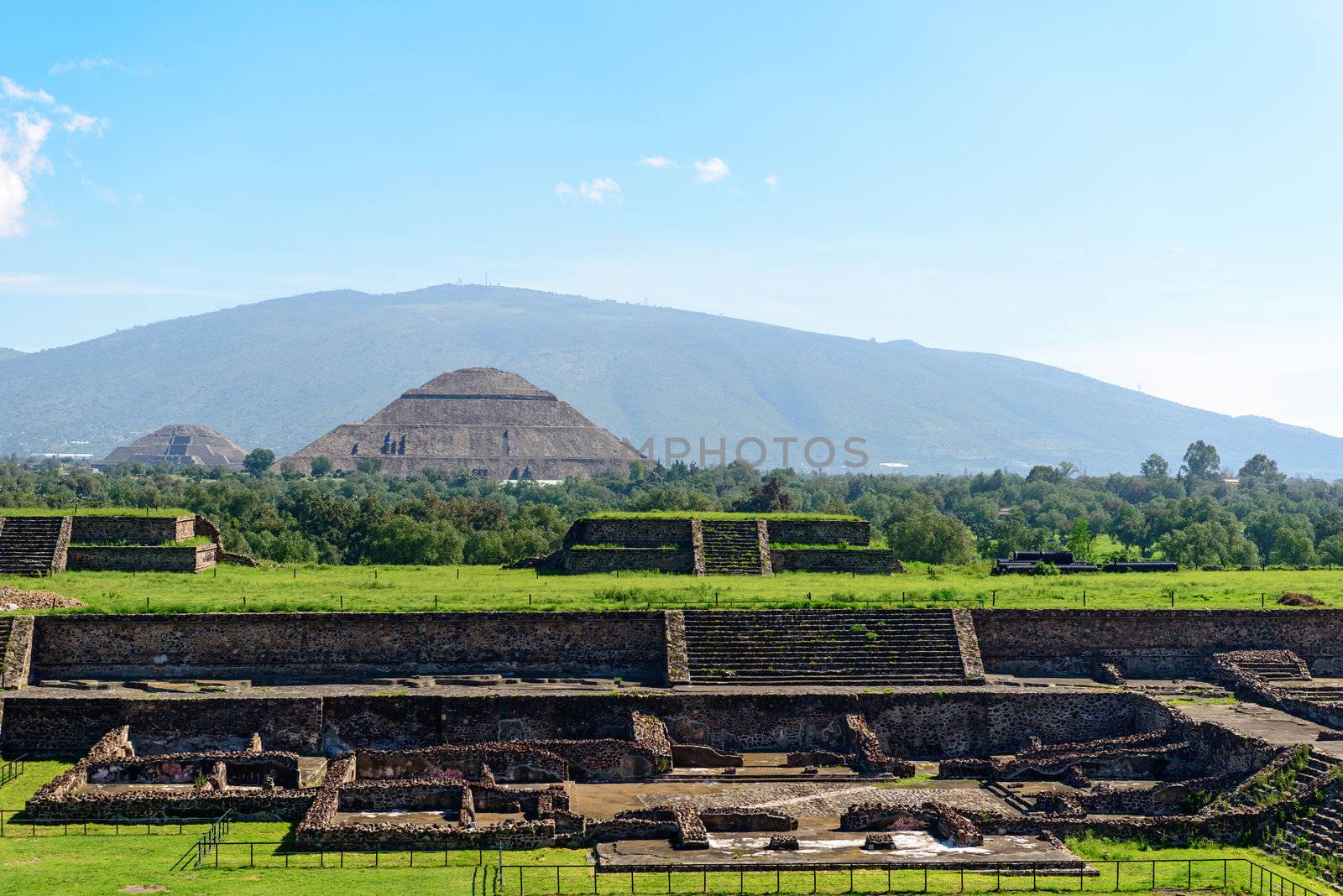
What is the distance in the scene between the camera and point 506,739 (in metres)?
33.8

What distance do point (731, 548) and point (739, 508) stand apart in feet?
95.6

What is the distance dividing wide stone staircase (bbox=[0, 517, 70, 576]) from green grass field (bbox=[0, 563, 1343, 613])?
51.0 inches

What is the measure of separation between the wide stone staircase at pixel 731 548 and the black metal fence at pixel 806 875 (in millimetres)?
22949

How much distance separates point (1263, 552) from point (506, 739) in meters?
61.1

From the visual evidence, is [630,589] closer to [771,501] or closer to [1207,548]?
[771,501]

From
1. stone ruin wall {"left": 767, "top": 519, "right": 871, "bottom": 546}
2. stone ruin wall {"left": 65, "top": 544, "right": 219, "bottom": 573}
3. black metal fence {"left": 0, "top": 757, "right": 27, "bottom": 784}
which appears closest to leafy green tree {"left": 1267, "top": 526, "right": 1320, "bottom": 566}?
stone ruin wall {"left": 767, "top": 519, "right": 871, "bottom": 546}

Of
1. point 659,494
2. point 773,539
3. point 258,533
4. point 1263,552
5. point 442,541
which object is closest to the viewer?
point 773,539

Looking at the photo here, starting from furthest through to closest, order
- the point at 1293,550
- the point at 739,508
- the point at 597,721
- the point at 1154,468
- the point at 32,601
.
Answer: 1. the point at 1154,468
2. the point at 739,508
3. the point at 1293,550
4. the point at 32,601
5. the point at 597,721

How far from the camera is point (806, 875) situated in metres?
24.6

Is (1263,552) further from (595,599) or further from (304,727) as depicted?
(304,727)

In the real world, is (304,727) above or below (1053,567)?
below

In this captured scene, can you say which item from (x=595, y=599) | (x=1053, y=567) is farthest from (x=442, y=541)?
(x=1053, y=567)

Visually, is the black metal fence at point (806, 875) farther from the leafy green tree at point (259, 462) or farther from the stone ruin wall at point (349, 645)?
the leafy green tree at point (259, 462)

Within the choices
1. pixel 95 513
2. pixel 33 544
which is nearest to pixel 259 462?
pixel 95 513
